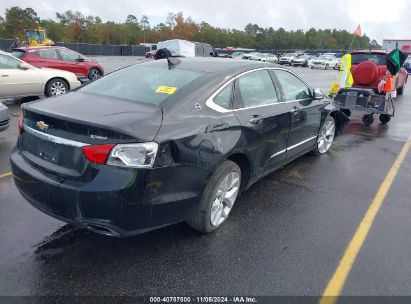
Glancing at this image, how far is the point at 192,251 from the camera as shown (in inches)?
127

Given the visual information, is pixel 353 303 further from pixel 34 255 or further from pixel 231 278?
pixel 34 255

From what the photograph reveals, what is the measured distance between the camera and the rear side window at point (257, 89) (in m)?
3.76

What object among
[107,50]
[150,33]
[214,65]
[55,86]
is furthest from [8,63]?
[150,33]

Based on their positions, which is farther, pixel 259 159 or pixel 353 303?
pixel 259 159

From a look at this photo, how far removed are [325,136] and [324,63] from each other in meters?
33.7

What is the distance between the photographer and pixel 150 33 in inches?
3816

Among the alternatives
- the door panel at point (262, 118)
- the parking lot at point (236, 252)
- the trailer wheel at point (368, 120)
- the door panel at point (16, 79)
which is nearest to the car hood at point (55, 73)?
the door panel at point (16, 79)

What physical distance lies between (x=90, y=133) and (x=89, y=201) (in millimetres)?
499

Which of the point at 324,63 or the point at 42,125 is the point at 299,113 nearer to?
the point at 42,125

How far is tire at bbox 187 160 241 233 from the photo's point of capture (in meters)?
3.22

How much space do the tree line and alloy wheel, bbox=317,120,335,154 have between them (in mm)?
70418

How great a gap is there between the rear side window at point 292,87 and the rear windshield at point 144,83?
136 centimetres

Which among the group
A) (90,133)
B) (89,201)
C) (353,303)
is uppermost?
(90,133)

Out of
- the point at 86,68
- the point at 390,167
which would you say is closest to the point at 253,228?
the point at 390,167
